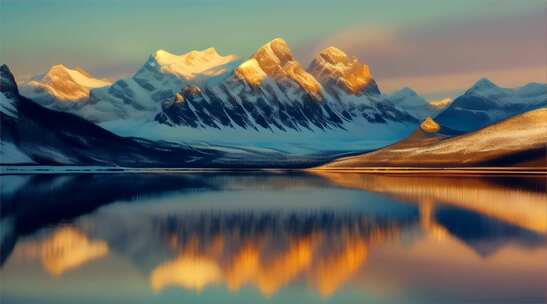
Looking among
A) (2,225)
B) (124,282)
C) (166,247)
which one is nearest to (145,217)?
(2,225)

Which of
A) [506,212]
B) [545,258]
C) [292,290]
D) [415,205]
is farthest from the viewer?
[415,205]

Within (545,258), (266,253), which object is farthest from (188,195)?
(545,258)

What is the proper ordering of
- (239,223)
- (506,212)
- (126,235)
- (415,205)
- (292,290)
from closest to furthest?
(292,290)
(126,235)
(239,223)
(506,212)
(415,205)

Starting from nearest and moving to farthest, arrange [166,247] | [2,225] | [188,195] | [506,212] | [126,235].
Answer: [166,247] → [126,235] → [2,225] → [506,212] → [188,195]

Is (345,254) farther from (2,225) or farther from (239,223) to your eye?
(2,225)

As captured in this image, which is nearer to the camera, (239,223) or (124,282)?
(124,282)

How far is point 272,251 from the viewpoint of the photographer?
157ft

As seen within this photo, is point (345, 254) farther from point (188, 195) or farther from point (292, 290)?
point (188, 195)

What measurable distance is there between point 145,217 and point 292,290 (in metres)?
28.7

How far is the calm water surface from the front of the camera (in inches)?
1444

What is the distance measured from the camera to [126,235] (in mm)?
53656

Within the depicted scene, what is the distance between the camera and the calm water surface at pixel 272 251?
36688 mm

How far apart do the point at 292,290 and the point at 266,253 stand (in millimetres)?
9813

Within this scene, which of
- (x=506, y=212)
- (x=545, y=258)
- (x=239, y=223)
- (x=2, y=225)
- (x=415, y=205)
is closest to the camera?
(x=545, y=258)
